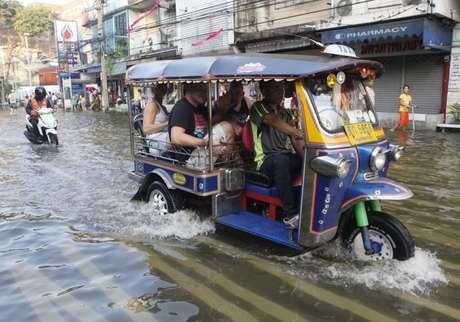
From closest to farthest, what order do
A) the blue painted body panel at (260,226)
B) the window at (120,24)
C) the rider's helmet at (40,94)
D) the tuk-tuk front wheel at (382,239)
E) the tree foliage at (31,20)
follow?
the tuk-tuk front wheel at (382,239) → the blue painted body panel at (260,226) → the rider's helmet at (40,94) → the window at (120,24) → the tree foliage at (31,20)

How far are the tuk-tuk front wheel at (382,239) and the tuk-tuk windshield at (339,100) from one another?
0.94 m

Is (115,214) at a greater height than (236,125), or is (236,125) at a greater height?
(236,125)

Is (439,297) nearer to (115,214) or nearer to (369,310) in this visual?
(369,310)

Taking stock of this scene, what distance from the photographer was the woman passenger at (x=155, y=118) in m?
6.45

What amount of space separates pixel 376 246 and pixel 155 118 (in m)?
3.54

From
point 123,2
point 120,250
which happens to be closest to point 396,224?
point 120,250

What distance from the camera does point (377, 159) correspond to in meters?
4.44

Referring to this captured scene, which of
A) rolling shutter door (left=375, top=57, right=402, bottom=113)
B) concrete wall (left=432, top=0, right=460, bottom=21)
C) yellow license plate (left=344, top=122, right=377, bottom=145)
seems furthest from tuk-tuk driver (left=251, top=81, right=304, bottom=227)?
rolling shutter door (left=375, top=57, right=402, bottom=113)

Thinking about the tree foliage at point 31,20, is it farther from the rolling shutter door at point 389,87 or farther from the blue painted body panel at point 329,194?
the blue painted body panel at point 329,194

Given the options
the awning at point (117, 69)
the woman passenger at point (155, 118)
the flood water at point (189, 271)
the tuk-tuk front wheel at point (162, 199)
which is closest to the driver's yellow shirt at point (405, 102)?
the flood water at point (189, 271)

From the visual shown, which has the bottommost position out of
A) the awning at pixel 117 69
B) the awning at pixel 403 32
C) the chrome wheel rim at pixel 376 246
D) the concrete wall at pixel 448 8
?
the chrome wheel rim at pixel 376 246

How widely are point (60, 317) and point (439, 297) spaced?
10.1ft

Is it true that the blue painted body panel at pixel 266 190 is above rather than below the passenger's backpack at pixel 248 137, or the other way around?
below

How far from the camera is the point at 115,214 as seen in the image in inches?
258
